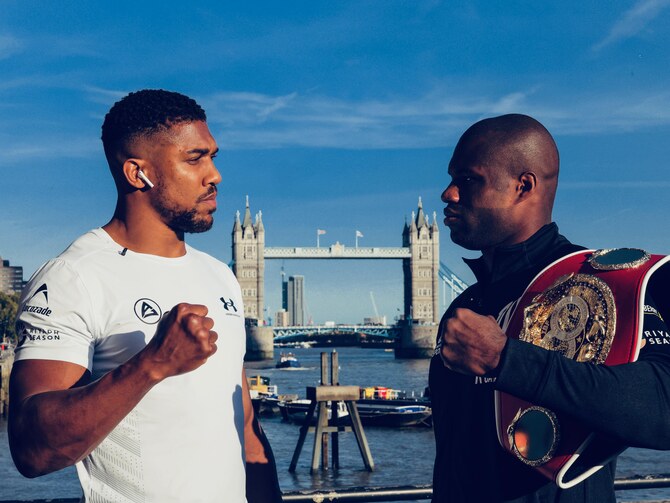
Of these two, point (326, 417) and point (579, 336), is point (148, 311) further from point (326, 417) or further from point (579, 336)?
point (326, 417)

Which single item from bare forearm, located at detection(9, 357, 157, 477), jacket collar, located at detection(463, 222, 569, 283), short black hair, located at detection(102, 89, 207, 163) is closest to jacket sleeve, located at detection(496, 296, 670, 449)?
jacket collar, located at detection(463, 222, 569, 283)

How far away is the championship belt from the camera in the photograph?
6.78 feet

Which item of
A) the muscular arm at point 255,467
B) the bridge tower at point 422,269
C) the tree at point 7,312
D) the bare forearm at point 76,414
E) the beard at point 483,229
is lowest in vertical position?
the muscular arm at point 255,467

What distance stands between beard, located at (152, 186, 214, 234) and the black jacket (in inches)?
31.9

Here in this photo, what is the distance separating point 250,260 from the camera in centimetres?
12150

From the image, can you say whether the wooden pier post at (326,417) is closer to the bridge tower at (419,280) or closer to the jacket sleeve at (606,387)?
the jacket sleeve at (606,387)

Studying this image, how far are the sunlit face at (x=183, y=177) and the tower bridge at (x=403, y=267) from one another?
10266 cm

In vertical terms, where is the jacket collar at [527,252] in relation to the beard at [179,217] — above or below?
below

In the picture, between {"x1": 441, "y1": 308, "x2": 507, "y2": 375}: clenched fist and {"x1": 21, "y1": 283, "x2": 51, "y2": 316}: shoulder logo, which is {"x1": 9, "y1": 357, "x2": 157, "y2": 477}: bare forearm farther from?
{"x1": 441, "y1": 308, "x2": 507, "y2": 375}: clenched fist

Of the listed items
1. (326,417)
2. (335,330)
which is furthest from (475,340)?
(335,330)

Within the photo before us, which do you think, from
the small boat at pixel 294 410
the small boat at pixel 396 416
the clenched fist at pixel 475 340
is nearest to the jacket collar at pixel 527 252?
the clenched fist at pixel 475 340

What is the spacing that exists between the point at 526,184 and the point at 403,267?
126 meters

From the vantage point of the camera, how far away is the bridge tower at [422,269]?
121m

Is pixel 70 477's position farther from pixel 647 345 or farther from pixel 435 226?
pixel 435 226
